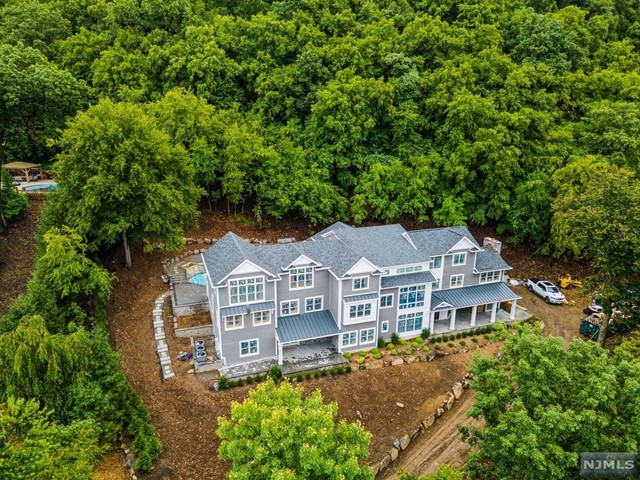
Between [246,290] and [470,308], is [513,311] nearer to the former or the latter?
[470,308]

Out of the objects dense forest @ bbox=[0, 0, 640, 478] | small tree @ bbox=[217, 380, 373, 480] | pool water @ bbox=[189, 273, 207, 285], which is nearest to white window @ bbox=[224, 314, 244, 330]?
pool water @ bbox=[189, 273, 207, 285]

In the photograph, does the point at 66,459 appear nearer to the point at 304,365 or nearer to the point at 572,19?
the point at 304,365

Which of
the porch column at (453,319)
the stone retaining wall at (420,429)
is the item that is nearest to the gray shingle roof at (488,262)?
the porch column at (453,319)

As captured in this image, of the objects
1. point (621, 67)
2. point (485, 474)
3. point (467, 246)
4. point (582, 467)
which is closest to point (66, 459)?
point (485, 474)

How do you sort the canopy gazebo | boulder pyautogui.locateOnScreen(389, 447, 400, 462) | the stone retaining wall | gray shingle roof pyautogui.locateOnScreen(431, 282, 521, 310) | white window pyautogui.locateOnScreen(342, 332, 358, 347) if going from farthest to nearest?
the canopy gazebo
gray shingle roof pyautogui.locateOnScreen(431, 282, 521, 310)
white window pyautogui.locateOnScreen(342, 332, 358, 347)
boulder pyautogui.locateOnScreen(389, 447, 400, 462)
the stone retaining wall

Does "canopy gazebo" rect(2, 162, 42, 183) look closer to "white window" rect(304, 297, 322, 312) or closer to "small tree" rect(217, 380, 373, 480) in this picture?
"white window" rect(304, 297, 322, 312)

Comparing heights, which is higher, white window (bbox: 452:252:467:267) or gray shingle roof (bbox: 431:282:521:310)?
white window (bbox: 452:252:467:267)
